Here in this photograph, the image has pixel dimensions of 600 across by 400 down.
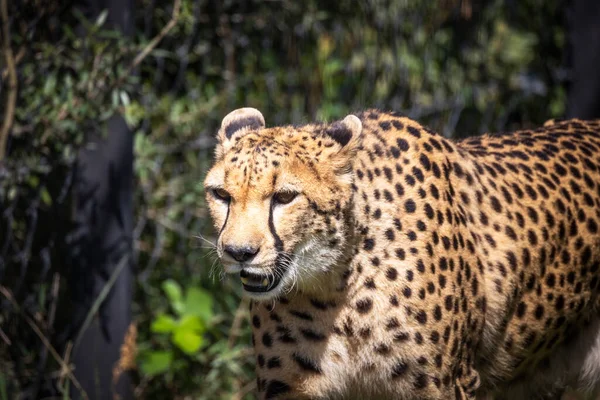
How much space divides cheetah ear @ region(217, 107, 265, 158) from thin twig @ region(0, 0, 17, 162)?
1073 mm

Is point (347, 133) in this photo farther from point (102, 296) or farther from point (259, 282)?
point (102, 296)

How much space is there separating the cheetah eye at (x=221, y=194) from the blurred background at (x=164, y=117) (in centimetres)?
26

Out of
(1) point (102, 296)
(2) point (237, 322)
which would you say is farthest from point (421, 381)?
(2) point (237, 322)

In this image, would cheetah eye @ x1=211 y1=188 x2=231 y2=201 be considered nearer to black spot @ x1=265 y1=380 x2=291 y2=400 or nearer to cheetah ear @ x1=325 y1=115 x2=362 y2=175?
cheetah ear @ x1=325 y1=115 x2=362 y2=175

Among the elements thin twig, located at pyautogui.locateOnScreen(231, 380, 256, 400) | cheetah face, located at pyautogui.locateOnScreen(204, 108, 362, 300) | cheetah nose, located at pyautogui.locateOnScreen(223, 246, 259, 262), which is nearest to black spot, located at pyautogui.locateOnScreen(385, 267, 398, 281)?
cheetah face, located at pyautogui.locateOnScreen(204, 108, 362, 300)

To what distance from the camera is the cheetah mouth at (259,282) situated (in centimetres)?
275

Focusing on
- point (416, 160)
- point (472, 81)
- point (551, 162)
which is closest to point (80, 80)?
point (416, 160)

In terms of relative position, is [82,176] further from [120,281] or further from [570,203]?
[570,203]

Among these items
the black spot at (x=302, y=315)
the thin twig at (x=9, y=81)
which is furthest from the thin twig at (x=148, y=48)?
the black spot at (x=302, y=315)

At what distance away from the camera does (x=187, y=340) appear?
4.58 metres

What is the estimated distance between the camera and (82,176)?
13.1 feet

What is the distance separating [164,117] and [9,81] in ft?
3.38

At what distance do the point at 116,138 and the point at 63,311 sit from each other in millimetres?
773

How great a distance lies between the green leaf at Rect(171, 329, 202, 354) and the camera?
15.0 feet
